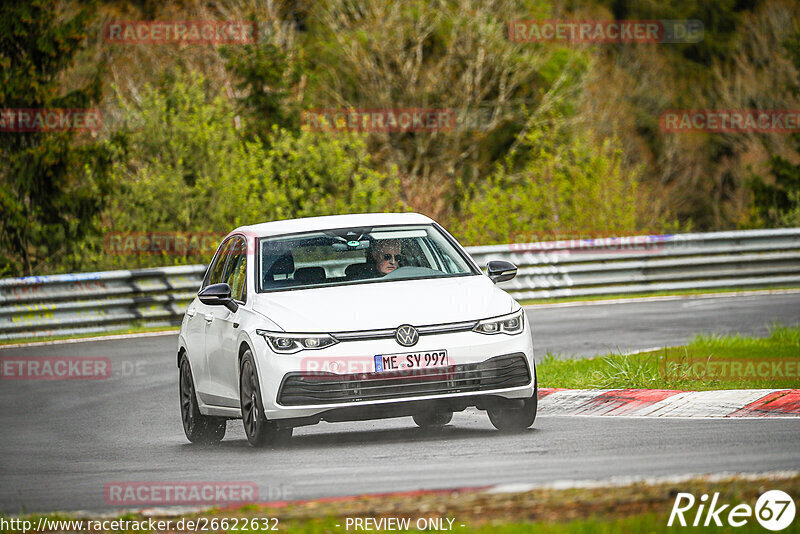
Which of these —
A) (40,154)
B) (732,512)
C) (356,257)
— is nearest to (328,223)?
(356,257)

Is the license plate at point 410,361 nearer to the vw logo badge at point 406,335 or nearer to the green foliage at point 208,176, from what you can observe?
the vw logo badge at point 406,335

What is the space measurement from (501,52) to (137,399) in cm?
3307

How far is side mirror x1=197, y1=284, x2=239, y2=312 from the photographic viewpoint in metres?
10.7

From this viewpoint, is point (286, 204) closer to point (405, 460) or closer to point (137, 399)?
point (137, 399)

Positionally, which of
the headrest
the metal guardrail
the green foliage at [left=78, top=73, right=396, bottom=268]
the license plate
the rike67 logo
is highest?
the headrest

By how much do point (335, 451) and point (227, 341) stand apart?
1359 millimetres

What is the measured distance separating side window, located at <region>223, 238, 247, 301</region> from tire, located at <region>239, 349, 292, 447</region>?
2.59 ft

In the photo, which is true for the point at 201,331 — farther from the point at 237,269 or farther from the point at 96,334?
the point at 96,334

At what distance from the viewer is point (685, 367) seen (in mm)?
12828

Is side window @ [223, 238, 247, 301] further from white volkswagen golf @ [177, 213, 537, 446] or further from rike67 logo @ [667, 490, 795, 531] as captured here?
rike67 logo @ [667, 490, 795, 531]

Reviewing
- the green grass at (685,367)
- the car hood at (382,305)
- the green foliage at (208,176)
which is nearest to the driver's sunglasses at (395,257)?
the car hood at (382,305)

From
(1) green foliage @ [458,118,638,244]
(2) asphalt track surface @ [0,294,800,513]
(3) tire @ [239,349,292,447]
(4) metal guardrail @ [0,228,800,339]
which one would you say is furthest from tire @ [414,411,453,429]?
(1) green foliage @ [458,118,638,244]

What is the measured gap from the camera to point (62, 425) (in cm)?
1291

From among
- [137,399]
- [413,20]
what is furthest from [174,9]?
[137,399]
